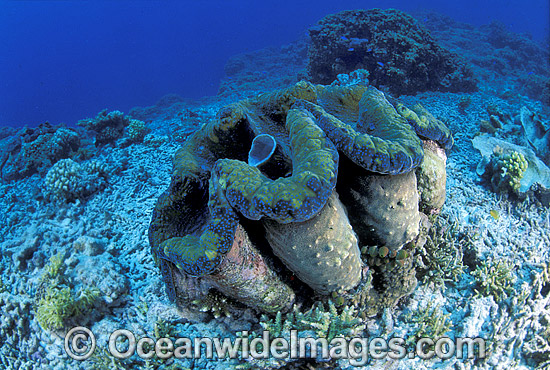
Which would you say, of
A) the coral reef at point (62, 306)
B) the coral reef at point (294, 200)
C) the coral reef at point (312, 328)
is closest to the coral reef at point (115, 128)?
the coral reef at point (62, 306)

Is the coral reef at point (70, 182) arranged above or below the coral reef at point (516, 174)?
above

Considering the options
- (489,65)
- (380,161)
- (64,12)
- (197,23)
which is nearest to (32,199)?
(380,161)

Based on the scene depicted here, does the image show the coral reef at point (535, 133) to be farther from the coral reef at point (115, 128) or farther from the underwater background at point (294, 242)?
the coral reef at point (115, 128)

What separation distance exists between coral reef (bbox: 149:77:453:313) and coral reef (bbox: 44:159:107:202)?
11.5 feet

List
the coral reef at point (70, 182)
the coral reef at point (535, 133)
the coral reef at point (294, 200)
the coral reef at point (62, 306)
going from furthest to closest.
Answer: the coral reef at point (535, 133) → the coral reef at point (70, 182) → the coral reef at point (62, 306) → the coral reef at point (294, 200)

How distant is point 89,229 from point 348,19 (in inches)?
457

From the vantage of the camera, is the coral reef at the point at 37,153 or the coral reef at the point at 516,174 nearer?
the coral reef at the point at 516,174

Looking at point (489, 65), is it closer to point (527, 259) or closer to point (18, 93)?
point (527, 259)

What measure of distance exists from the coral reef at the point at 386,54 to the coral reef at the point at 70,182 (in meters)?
8.78

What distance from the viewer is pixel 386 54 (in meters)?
9.84

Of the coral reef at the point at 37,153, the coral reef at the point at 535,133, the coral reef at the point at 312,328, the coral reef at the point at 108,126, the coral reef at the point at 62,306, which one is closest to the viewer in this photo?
the coral reef at the point at 312,328

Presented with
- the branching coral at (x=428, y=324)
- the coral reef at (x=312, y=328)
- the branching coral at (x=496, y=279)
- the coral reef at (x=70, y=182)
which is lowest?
the branching coral at (x=496, y=279)

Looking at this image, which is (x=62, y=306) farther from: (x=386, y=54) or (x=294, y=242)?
(x=386, y=54)

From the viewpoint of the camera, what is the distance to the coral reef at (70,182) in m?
5.25
